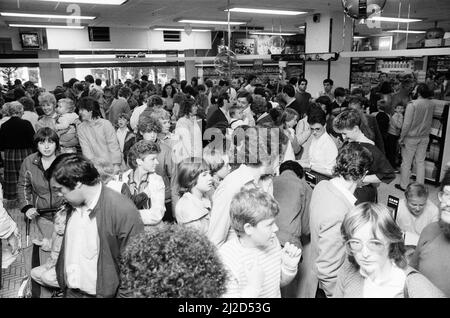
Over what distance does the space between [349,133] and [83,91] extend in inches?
244

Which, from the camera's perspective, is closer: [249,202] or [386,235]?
[386,235]

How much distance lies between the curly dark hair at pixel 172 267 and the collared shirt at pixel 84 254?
2.46ft

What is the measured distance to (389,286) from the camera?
1.59 metres

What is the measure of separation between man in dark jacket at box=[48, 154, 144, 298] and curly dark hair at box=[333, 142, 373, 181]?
128cm

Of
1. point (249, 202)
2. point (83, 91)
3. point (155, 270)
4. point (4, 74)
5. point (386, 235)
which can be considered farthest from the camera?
point (4, 74)

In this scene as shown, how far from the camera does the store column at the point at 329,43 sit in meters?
9.54

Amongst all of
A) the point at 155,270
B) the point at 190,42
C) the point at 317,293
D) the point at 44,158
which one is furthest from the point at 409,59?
the point at 155,270

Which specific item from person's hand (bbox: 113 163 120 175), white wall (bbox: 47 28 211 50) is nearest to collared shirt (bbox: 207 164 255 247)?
person's hand (bbox: 113 163 120 175)

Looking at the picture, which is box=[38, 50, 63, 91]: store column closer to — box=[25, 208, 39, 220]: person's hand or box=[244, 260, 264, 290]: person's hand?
box=[25, 208, 39, 220]: person's hand

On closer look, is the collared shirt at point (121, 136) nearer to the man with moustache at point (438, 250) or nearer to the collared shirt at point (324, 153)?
the collared shirt at point (324, 153)

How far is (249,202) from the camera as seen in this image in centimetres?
177

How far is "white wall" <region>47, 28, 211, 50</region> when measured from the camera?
1191 centimetres

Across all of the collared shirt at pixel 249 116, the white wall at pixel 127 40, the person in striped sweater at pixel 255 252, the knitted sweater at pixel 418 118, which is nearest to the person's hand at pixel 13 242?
the person in striped sweater at pixel 255 252
